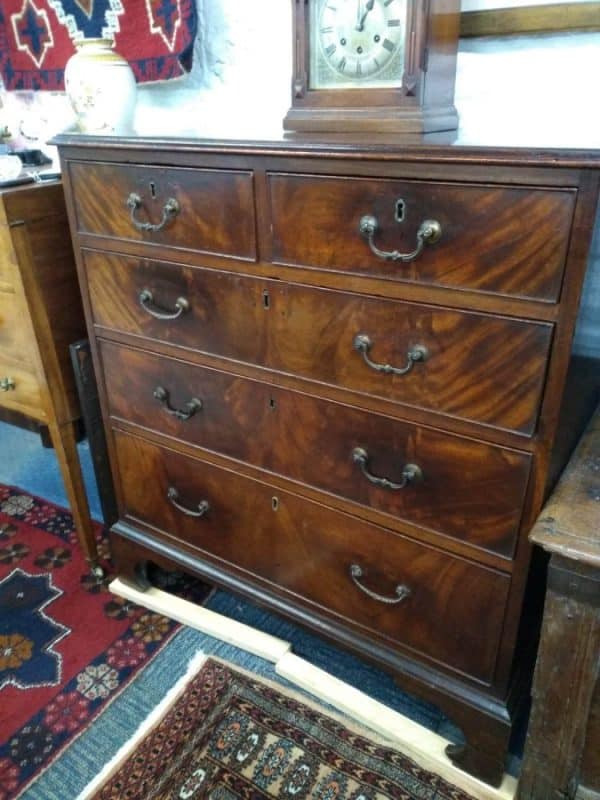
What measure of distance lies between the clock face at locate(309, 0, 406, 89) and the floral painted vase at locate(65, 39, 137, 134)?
45 centimetres

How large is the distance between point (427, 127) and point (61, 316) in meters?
0.86

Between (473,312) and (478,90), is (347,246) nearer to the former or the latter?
(473,312)

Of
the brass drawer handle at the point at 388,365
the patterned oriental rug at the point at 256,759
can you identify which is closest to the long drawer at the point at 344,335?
the brass drawer handle at the point at 388,365

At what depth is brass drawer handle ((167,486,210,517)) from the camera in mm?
1240

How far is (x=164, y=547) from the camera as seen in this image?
4.48 feet

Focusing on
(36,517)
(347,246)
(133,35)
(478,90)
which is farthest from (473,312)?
(36,517)

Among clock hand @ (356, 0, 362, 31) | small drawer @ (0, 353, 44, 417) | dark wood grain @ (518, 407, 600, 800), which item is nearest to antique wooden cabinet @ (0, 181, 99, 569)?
small drawer @ (0, 353, 44, 417)

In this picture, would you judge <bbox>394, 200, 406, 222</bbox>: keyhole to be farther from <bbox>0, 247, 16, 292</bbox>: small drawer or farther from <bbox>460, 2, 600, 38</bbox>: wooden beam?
<bbox>0, 247, 16, 292</bbox>: small drawer

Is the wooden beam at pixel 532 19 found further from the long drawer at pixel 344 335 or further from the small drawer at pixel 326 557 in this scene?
the small drawer at pixel 326 557

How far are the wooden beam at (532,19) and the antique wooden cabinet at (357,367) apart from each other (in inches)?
18.7

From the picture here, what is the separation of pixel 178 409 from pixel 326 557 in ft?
1.25

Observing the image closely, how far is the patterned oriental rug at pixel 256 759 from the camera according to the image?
1076mm

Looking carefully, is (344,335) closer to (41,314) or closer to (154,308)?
(154,308)

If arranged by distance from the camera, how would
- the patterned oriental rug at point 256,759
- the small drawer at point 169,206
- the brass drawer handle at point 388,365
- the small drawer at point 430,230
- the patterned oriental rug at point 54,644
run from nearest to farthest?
the small drawer at point 430,230 → the brass drawer handle at point 388,365 → the small drawer at point 169,206 → the patterned oriental rug at point 256,759 → the patterned oriental rug at point 54,644
